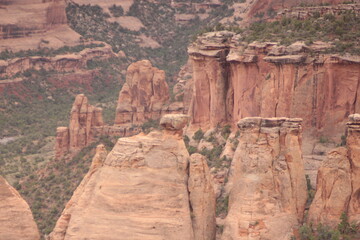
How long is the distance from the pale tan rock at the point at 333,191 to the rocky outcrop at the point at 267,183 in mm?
691

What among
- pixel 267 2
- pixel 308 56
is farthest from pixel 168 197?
pixel 267 2

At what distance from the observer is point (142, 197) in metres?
40.3

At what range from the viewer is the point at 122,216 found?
132 ft

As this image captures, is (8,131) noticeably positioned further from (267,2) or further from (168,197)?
(168,197)

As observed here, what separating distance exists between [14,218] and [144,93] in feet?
134

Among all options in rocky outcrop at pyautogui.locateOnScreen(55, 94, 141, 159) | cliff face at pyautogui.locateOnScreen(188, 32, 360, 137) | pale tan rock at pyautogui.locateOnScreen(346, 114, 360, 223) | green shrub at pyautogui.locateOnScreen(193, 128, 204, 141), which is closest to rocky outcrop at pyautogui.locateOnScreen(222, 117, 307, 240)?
pale tan rock at pyautogui.locateOnScreen(346, 114, 360, 223)

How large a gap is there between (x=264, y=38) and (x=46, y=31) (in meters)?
77.3

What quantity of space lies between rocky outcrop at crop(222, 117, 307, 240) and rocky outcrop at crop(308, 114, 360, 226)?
2.76ft

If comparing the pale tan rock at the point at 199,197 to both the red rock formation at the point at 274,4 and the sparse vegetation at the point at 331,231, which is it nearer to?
the sparse vegetation at the point at 331,231

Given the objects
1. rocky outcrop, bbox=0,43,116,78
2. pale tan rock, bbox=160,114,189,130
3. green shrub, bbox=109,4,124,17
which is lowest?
rocky outcrop, bbox=0,43,116,78

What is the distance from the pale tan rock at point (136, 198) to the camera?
3997 centimetres

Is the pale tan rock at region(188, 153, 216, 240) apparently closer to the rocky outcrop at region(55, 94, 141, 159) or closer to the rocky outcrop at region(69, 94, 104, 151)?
the rocky outcrop at region(55, 94, 141, 159)

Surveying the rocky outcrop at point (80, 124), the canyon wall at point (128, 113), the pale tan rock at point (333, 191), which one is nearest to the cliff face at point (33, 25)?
the canyon wall at point (128, 113)

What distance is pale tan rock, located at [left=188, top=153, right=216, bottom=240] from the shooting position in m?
41.8
